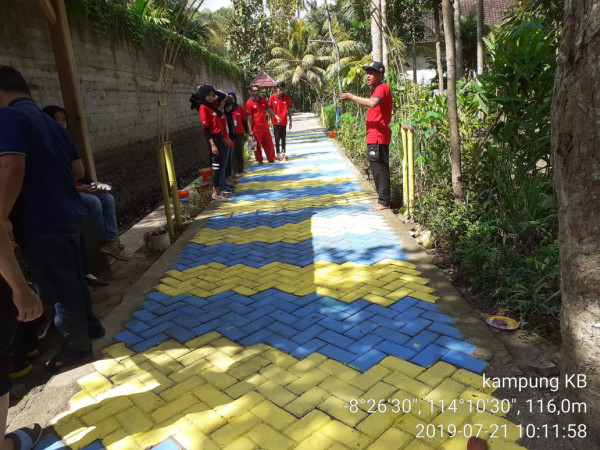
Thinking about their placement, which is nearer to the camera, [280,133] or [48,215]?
[48,215]

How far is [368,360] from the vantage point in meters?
2.76

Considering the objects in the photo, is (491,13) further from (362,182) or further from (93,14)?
(93,14)

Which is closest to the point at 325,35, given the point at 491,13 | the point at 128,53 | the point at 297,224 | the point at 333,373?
the point at 491,13

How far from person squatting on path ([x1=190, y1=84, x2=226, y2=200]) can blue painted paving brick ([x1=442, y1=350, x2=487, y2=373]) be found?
18.4 ft

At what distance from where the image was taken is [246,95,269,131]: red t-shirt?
1013 cm

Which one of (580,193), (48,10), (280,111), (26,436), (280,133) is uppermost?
(48,10)

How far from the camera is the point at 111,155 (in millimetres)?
7137

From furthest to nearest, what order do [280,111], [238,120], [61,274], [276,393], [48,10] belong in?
1. [280,111]
2. [238,120]
3. [48,10]
4. [61,274]
5. [276,393]

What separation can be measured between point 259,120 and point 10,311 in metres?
8.81

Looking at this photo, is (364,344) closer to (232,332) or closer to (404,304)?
(404,304)

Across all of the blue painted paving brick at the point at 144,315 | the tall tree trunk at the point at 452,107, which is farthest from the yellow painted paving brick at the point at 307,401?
the tall tree trunk at the point at 452,107

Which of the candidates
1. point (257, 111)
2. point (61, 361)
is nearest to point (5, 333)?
point (61, 361)

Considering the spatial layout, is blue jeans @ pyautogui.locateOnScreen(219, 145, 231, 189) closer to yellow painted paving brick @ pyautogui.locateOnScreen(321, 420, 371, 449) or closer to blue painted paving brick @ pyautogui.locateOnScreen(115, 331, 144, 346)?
blue painted paving brick @ pyautogui.locateOnScreen(115, 331, 144, 346)

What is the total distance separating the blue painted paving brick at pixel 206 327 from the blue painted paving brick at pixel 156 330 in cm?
23
